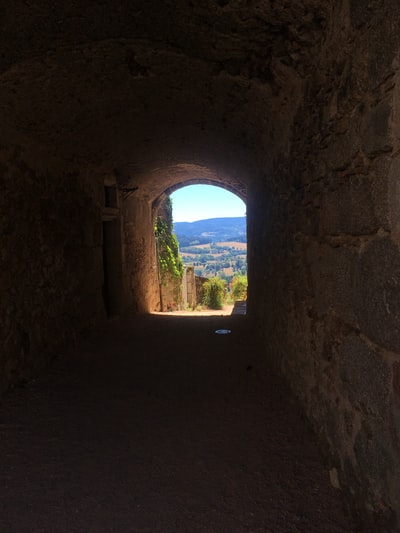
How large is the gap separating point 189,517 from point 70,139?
337 centimetres

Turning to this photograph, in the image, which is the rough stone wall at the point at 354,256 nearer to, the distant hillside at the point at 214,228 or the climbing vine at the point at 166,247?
the climbing vine at the point at 166,247

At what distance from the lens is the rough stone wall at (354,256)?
53.6 inches

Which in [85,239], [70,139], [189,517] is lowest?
[189,517]

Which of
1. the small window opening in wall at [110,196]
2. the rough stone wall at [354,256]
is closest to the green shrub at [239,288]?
the small window opening in wall at [110,196]

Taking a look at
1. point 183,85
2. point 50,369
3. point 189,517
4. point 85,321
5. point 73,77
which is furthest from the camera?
point 85,321

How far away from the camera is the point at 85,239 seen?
15.8 feet

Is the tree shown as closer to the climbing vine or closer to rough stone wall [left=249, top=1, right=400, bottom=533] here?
the climbing vine

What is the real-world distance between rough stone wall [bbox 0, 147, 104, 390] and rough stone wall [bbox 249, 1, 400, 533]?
229 cm

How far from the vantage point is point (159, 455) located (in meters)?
2.27

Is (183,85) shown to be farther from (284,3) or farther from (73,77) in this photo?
(284,3)

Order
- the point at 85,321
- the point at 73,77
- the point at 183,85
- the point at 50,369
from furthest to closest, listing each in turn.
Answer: the point at 85,321 < the point at 50,369 < the point at 183,85 < the point at 73,77

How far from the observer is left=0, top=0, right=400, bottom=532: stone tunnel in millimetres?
1467

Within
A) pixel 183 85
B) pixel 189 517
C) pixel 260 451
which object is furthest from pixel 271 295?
pixel 189 517

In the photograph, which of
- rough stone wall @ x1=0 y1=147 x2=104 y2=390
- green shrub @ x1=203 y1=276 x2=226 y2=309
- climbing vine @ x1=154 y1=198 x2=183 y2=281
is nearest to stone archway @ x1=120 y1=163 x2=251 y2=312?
rough stone wall @ x1=0 y1=147 x2=104 y2=390
